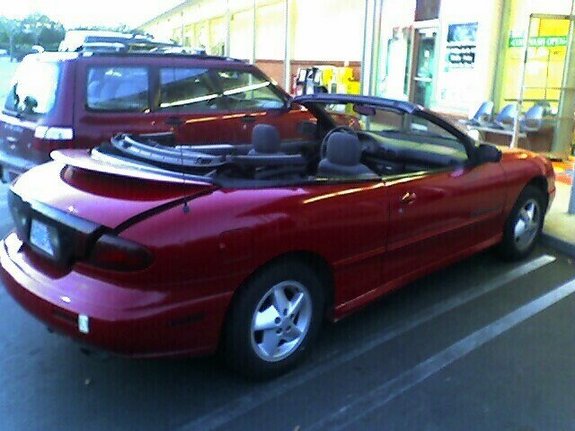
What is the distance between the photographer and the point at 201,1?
26.3 m

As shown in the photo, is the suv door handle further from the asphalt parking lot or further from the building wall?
the building wall

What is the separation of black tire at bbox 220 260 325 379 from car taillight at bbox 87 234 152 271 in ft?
1.76

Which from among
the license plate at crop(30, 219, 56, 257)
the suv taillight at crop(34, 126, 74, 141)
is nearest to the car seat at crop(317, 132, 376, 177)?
the license plate at crop(30, 219, 56, 257)

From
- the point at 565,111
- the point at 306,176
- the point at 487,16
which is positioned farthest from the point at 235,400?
the point at 487,16

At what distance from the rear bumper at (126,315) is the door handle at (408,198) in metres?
1.38

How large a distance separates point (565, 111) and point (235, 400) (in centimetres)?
829

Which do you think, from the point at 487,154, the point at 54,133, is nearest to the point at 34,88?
the point at 54,133

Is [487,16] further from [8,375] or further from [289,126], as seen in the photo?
[8,375]

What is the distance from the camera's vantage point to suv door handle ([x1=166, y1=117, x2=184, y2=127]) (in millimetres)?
6230

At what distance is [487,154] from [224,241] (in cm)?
242

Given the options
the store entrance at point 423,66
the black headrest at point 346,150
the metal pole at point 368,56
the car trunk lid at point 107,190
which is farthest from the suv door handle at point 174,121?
the metal pole at point 368,56

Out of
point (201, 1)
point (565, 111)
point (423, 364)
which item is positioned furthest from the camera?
point (201, 1)

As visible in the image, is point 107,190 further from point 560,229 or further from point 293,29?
point 293,29

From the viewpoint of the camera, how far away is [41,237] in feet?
10.1
